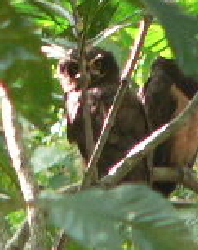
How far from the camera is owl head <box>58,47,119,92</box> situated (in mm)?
2715

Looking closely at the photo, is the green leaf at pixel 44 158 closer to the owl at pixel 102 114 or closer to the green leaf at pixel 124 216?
the owl at pixel 102 114

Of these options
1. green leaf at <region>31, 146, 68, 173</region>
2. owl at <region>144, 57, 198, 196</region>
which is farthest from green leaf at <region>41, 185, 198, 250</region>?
owl at <region>144, 57, 198, 196</region>

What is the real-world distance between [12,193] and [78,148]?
1.45m

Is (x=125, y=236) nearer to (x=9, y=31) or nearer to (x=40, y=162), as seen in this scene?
(x=9, y=31)

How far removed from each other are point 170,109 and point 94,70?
404mm

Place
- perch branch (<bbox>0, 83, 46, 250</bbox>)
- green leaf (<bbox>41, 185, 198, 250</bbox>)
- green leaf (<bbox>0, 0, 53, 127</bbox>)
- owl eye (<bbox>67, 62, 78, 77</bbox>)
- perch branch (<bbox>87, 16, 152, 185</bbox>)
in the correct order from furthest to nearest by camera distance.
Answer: owl eye (<bbox>67, 62, 78, 77</bbox>), perch branch (<bbox>87, 16, 152, 185</bbox>), perch branch (<bbox>0, 83, 46, 250</bbox>), green leaf (<bbox>41, 185, 198, 250</bbox>), green leaf (<bbox>0, 0, 53, 127</bbox>)

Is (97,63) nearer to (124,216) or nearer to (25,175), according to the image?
(25,175)

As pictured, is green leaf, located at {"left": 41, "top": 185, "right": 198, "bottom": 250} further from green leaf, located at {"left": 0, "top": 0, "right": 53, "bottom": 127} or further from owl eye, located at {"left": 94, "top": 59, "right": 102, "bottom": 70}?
owl eye, located at {"left": 94, "top": 59, "right": 102, "bottom": 70}

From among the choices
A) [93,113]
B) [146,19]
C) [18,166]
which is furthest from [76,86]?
[18,166]

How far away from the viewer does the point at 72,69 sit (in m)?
2.71

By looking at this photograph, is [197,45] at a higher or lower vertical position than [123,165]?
higher

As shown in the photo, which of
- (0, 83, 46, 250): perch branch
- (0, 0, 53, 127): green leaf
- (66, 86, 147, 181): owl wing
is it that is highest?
(0, 0, 53, 127): green leaf

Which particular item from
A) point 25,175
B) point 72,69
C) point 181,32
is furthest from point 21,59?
point 72,69

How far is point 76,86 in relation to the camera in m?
2.76
